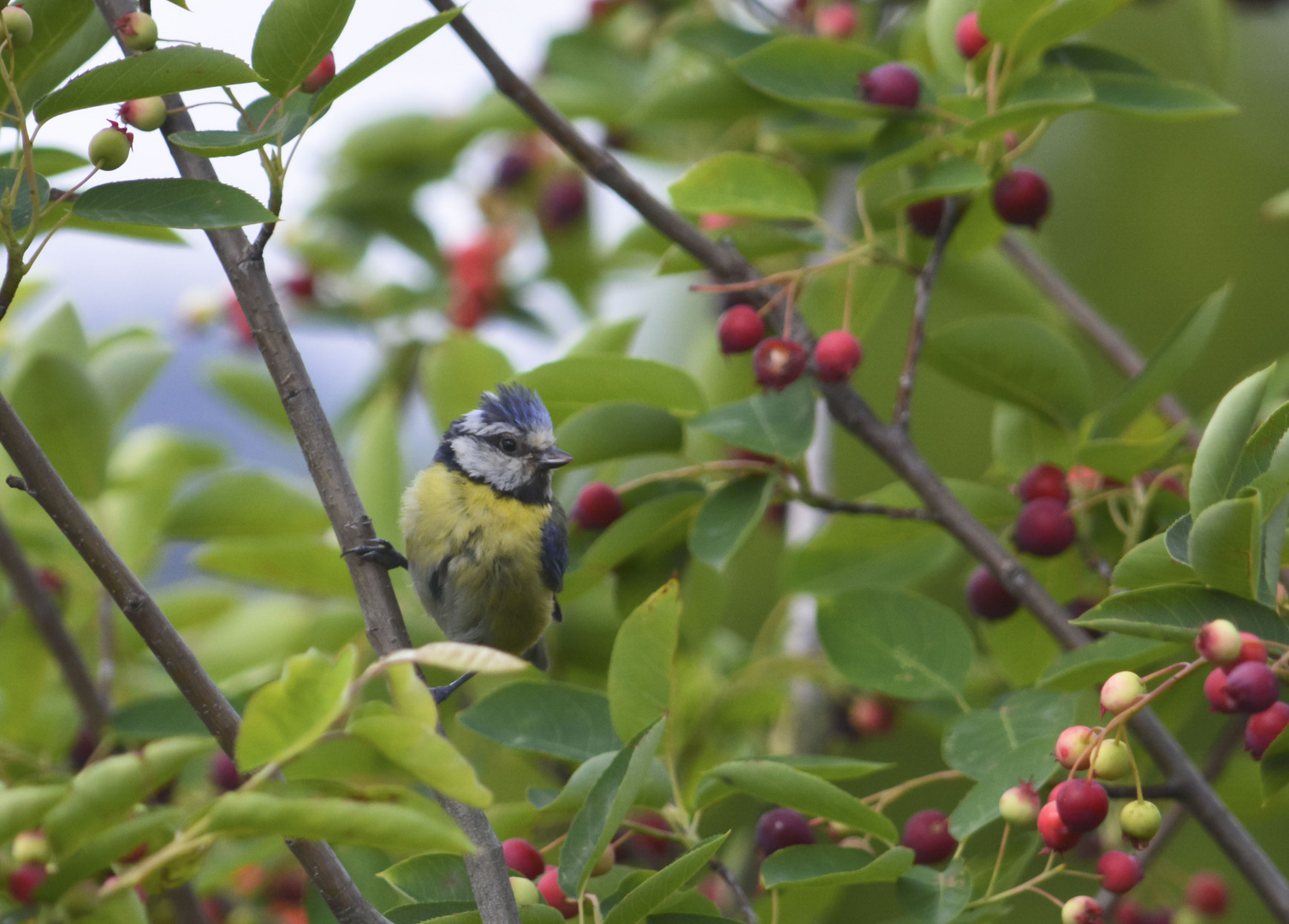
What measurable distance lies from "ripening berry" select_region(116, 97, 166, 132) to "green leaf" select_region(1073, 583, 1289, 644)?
1.02 metres

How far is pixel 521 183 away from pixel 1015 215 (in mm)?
1602

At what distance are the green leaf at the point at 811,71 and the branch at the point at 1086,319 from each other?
0.60 m

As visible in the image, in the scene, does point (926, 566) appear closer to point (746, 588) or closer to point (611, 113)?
point (611, 113)

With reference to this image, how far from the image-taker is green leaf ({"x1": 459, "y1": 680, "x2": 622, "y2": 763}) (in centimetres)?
136

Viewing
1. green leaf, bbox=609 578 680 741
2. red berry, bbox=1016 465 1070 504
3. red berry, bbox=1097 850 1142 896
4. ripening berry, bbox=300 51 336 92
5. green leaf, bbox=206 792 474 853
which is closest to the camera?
green leaf, bbox=206 792 474 853

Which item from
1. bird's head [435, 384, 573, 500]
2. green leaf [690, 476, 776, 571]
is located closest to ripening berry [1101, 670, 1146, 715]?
green leaf [690, 476, 776, 571]

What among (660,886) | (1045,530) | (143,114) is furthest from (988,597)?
(143,114)

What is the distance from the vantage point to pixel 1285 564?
51.5 inches

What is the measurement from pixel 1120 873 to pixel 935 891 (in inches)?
7.5

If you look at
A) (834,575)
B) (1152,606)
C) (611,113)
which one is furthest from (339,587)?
(1152,606)

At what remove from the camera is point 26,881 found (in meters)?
0.88

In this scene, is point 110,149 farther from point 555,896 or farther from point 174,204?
point 555,896

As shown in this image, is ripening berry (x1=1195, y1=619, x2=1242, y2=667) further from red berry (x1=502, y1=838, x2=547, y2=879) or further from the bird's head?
the bird's head

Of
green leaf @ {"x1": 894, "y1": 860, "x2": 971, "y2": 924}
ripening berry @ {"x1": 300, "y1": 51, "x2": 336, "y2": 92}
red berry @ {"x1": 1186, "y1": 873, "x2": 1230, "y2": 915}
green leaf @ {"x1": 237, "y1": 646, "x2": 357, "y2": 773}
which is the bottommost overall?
red berry @ {"x1": 1186, "y1": 873, "x2": 1230, "y2": 915}
